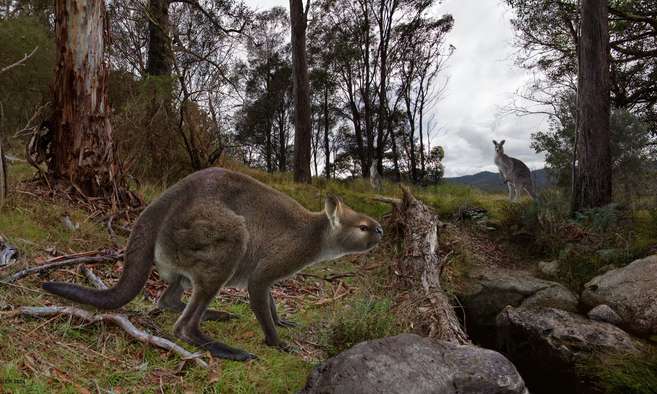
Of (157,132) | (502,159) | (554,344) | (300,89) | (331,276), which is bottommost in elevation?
(554,344)

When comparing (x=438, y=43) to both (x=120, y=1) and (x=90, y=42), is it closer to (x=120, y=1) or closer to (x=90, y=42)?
(x=120, y=1)

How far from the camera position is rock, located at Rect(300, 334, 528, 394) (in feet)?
9.83

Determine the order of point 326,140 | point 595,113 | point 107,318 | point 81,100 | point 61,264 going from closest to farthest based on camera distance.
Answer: point 107,318 < point 61,264 < point 81,100 < point 595,113 < point 326,140

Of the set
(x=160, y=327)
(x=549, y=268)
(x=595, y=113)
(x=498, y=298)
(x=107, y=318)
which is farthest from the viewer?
(x=595, y=113)

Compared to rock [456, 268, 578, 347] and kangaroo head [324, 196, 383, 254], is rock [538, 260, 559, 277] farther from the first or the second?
kangaroo head [324, 196, 383, 254]

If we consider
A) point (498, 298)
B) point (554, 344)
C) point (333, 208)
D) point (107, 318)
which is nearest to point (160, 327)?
point (107, 318)

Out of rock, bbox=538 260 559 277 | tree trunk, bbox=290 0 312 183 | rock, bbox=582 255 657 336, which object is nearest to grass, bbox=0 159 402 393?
rock, bbox=582 255 657 336

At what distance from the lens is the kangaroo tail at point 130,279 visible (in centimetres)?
328

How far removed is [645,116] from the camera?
19875mm

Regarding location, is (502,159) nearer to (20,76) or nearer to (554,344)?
(554,344)

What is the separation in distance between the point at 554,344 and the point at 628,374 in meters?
1.57

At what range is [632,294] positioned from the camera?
6.55m

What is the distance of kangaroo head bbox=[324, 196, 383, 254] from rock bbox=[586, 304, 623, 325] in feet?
12.9

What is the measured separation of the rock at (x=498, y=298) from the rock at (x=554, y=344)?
474mm
